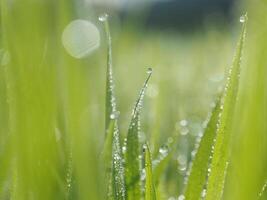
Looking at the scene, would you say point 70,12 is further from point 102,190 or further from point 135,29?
point 135,29

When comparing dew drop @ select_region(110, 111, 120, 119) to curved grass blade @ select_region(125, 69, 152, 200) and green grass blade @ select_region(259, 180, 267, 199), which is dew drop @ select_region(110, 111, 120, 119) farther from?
green grass blade @ select_region(259, 180, 267, 199)

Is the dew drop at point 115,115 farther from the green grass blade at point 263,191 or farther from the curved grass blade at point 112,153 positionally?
the green grass blade at point 263,191

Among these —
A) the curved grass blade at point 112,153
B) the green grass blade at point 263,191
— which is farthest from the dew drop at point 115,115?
the green grass blade at point 263,191

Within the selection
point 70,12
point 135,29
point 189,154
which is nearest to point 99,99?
point 189,154
